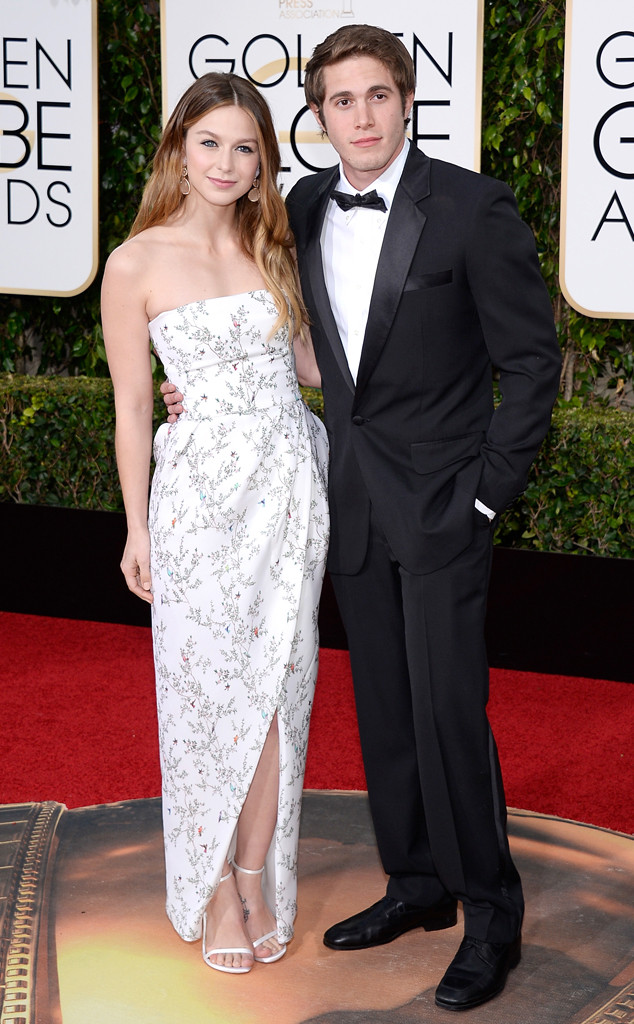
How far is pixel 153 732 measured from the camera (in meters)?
4.01

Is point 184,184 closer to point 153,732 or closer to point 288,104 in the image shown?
point 153,732

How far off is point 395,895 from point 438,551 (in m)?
0.80

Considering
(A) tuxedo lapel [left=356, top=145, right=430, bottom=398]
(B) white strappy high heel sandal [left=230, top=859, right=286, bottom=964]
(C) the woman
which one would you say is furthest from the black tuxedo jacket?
(B) white strappy high heel sandal [left=230, top=859, right=286, bottom=964]

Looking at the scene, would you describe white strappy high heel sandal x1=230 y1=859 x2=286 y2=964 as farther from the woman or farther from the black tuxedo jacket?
the black tuxedo jacket

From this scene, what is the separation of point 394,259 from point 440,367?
0.72ft

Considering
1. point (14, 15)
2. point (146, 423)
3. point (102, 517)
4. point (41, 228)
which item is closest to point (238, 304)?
point (146, 423)

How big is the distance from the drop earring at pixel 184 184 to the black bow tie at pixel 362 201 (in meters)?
0.30

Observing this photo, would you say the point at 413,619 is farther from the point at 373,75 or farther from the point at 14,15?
the point at 14,15

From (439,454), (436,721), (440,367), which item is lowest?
(436,721)

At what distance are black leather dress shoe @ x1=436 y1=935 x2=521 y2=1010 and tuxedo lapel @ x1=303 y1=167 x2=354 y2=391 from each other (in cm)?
114

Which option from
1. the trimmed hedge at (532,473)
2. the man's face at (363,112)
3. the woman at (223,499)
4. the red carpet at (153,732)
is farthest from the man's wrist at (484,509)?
the trimmed hedge at (532,473)

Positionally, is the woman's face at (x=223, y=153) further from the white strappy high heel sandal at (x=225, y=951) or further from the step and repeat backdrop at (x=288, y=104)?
the step and repeat backdrop at (x=288, y=104)

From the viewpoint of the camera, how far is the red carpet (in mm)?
3535

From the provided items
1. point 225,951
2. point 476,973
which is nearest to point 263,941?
point 225,951
